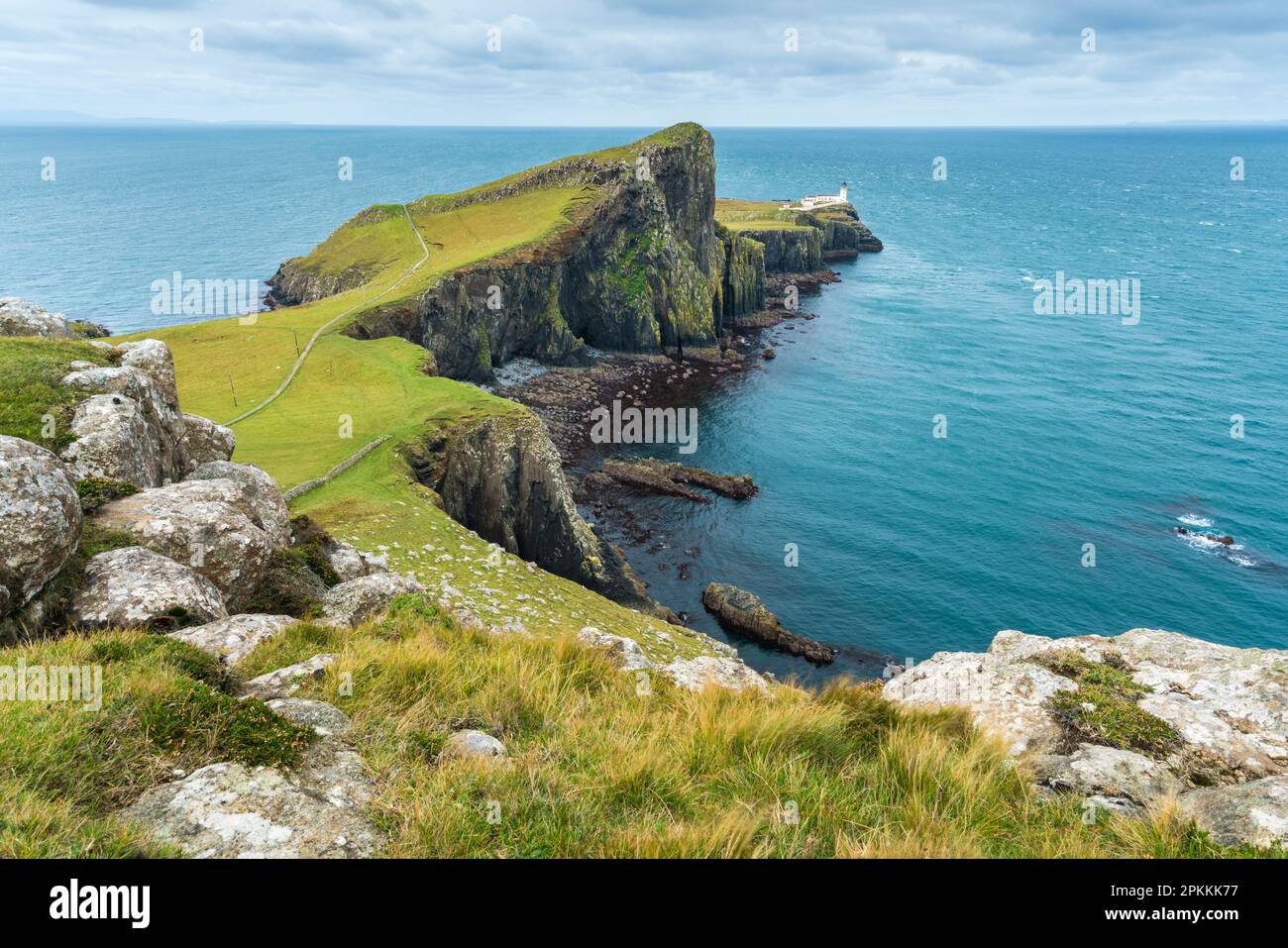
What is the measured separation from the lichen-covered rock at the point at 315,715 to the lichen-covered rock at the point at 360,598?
629cm

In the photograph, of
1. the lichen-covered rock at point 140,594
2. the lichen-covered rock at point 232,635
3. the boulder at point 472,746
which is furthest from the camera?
the lichen-covered rock at point 140,594

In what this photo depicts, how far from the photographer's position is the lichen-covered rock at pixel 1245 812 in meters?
7.56

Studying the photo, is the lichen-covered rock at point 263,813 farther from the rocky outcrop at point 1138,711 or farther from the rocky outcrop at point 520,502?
the rocky outcrop at point 520,502

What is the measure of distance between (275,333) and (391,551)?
48697mm

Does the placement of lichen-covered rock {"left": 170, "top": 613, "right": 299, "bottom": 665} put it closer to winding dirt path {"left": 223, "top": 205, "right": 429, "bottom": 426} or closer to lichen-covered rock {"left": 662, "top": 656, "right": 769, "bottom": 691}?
lichen-covered rock {"left": 662, "top": 656, "right": 769, "bottom": 691}

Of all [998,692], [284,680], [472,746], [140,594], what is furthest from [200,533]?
[998,692]

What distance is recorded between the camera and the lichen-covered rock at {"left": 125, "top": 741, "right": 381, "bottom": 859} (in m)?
6.18

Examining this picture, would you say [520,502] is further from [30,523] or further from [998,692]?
[998,692]

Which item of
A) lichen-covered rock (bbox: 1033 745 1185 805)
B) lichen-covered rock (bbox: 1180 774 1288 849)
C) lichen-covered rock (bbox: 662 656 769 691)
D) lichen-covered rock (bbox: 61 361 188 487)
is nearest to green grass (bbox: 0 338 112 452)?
lichen-covered rock (bbox: 61 361 188 487)

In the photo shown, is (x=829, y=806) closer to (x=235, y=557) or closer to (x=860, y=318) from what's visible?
(x=235, y=557)

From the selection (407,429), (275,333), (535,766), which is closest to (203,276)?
(275,333)

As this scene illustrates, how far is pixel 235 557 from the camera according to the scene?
1498 centimetres

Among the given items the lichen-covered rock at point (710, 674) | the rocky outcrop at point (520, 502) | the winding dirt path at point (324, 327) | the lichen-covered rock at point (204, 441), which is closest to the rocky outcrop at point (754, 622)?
the rocky outcrop at point (520, 502)

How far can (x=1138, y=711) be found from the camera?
39.3 ft
